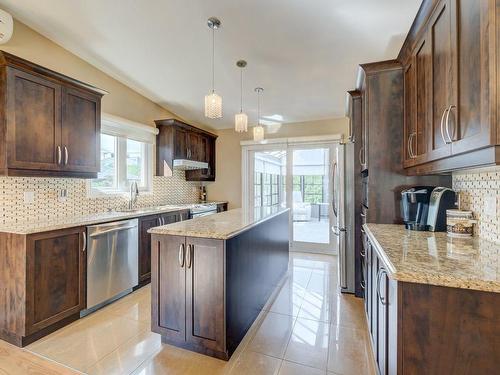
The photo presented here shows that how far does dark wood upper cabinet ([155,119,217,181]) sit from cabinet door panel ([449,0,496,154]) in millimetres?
3886

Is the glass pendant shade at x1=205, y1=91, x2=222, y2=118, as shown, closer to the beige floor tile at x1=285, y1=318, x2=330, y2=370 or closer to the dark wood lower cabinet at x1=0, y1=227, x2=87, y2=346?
the dark wood lower cabinet at x1=0, y1=227, x2=87, y2=346

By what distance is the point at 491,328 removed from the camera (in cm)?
100

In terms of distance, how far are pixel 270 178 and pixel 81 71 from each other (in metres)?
3.60

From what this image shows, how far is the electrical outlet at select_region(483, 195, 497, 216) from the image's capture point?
157 centimetres

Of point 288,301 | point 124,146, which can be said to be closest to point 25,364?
point 288,301

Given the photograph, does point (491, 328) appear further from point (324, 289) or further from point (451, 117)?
point (324, 289)

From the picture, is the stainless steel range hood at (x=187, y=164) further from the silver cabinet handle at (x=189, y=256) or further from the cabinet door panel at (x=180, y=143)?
the silver cabinet handle at (x=189, y=256)

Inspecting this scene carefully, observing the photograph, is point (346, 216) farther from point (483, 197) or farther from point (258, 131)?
point (258, 131)

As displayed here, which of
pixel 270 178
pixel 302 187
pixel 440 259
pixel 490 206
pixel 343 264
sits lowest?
pixel 343 264

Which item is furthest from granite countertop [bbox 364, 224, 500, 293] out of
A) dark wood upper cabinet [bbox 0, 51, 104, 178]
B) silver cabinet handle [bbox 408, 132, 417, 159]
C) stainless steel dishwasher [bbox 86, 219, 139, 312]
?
dark wood upper cabinet [bbox 0, 51, 104, 178]

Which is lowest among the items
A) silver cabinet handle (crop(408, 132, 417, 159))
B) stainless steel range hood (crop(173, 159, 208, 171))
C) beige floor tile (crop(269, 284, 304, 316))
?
beige floor tile (crop(269, 284, 304, 316))

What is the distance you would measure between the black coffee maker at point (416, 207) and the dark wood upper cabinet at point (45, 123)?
125 inches

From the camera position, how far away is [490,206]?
1618 millimetres

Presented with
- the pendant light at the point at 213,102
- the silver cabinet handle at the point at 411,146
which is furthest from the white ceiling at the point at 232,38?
the silver cabinet handle at the point at 411,146
